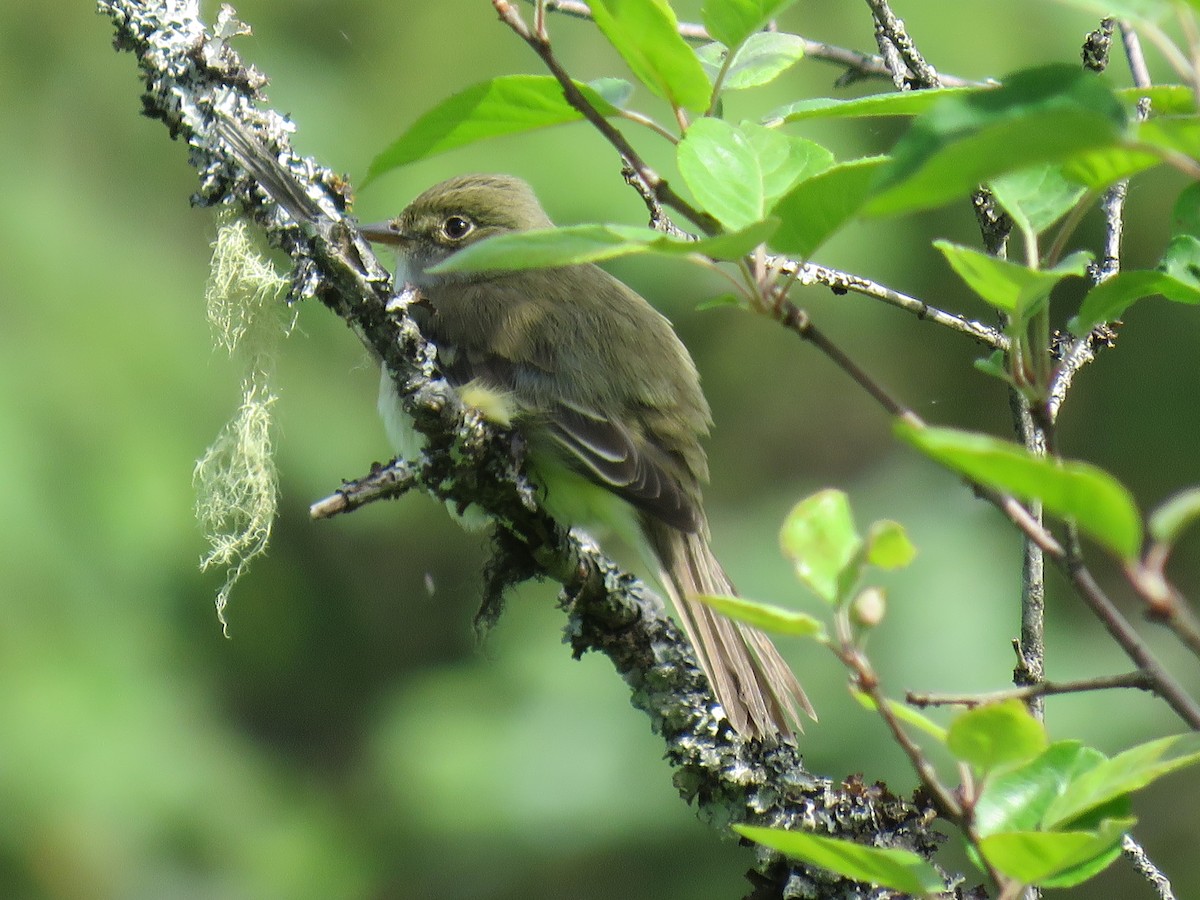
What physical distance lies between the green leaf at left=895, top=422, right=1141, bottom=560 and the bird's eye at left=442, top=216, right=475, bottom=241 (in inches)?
141

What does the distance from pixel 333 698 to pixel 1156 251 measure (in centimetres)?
445

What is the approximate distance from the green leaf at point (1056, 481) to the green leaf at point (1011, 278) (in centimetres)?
32

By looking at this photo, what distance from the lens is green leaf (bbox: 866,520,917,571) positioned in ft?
3.75

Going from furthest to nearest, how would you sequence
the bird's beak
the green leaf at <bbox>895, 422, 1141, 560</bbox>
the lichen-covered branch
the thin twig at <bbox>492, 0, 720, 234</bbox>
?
the bird's beak < the lichen-covered branch < the thin twig at <bbox>492, 0, 720, 234</bbox> < the green leaf at <bbox>895, 422, 1141, 560</bbox>

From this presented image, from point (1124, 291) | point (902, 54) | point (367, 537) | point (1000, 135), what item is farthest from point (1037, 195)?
point (367, 537)

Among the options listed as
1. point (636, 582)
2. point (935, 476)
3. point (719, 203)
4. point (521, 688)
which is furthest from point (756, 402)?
point (719, 203)

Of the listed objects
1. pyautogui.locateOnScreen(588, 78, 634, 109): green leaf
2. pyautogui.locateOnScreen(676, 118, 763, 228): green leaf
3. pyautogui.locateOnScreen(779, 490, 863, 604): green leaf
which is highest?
pyautogui.locateOnScreen(588, 78, 634, 109): green leaf

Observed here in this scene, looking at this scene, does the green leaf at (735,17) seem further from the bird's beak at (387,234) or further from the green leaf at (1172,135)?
the bird's beak at (387,234)

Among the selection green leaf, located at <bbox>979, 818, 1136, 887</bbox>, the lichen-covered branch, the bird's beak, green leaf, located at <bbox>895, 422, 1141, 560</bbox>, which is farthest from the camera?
the bird's beak

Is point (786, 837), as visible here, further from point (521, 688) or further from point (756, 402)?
point (756, 402)

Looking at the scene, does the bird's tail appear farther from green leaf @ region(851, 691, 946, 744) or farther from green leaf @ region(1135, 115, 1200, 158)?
green leaf @ region(1135, 115, 1200, 158)

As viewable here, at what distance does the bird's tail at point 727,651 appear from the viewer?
271cm

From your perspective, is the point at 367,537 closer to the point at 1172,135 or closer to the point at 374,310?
the point at 374,310

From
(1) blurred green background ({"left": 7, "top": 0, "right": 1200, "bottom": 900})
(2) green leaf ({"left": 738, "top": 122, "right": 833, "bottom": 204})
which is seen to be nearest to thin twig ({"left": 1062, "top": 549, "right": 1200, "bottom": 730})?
(2) green leaf ({"left": 738, "top": 122, "right": 833, "bottom": 204})
